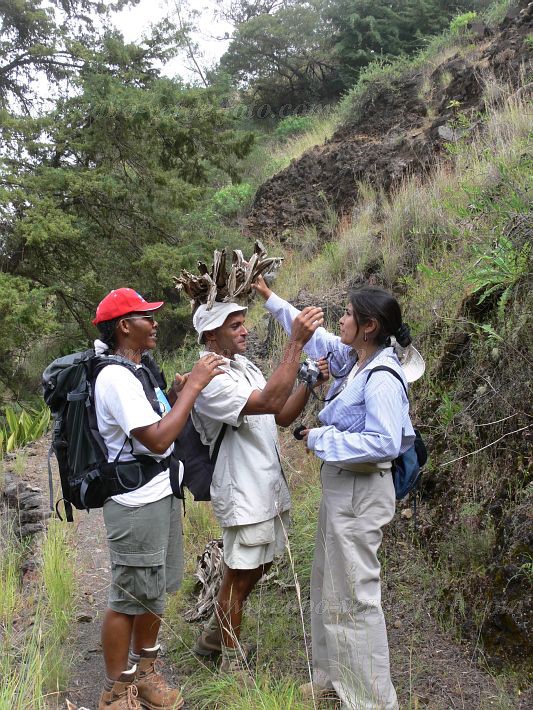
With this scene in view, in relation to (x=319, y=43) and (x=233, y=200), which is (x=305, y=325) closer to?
(x=233, y=200)

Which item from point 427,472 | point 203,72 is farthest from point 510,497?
point 203,72

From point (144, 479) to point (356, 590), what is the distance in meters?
1.09

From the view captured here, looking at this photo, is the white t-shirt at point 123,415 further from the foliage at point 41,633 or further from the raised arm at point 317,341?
the raised arm at point 317,341

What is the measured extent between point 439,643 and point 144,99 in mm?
8896

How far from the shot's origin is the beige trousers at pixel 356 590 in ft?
9.80

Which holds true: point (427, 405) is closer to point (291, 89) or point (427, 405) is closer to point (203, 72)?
point (291, 89)

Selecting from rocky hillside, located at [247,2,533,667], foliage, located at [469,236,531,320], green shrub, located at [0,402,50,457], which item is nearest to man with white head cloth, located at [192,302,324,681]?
rocky hillside, located at [247,2,533,667]

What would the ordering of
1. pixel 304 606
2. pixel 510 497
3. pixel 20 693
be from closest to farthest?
pixel 20 693, pixel 510 497, pixel 304 606

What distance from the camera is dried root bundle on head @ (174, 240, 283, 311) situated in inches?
135

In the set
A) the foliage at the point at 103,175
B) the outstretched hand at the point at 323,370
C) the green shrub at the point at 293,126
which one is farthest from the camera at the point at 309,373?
the green shrub at the point at 293,126

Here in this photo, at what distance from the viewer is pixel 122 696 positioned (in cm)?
318

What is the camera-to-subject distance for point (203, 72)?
27156mm

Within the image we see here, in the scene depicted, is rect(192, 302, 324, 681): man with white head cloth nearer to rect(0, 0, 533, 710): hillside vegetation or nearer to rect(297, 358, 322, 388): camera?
rect(297, 358, 322, 388): camera

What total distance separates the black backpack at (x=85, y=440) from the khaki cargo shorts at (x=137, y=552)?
111 mm
